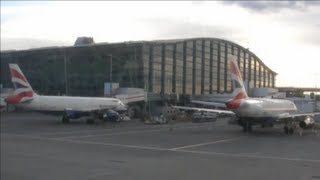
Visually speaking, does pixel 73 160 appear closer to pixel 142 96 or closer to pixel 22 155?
pixel 22 155

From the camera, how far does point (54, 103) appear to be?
6856 centimetres

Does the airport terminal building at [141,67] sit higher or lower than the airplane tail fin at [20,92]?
higher

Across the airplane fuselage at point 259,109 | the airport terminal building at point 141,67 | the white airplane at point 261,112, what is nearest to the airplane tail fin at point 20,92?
the white airplane at point 261,112

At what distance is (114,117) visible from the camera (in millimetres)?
69812

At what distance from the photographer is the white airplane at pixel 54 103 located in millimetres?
68062

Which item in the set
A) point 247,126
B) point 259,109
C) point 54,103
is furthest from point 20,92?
point 259,109

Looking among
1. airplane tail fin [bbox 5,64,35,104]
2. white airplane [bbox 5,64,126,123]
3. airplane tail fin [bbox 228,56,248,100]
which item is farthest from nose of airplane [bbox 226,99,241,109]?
airplane tail fin [bbox 5,64,35,104]

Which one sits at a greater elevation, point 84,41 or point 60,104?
point 84,41

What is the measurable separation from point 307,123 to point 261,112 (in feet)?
17.9

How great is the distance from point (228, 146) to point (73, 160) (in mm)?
13063

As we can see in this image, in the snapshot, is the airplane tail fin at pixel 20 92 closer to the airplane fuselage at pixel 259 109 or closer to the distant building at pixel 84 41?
the airplane fuselage at pixel 259 109

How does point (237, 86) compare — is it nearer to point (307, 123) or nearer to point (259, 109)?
point (259, 109)

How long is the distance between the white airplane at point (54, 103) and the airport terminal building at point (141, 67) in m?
35.0

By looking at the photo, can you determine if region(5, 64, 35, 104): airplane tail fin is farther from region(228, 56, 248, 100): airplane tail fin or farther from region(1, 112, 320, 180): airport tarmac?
region(1, 112, 320, 180): airport tarmac
